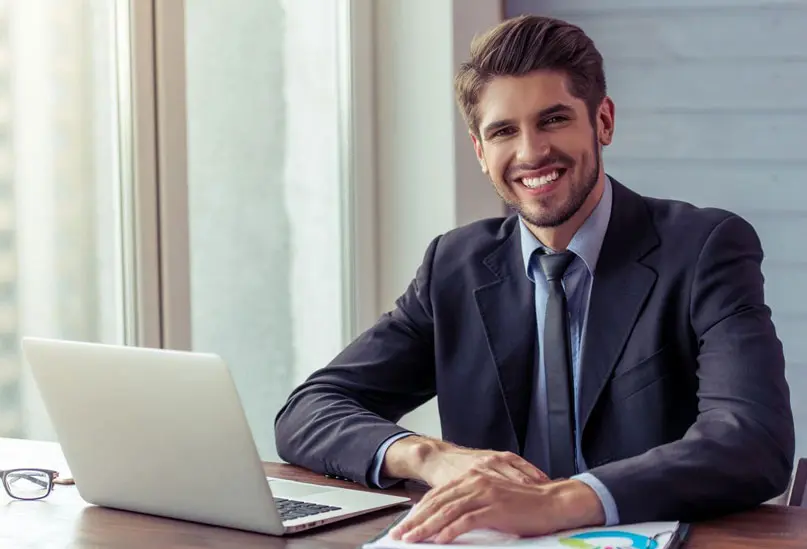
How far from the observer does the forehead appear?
208 cm

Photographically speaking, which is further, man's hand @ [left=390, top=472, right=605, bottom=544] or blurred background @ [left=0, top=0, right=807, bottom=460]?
blurred background @ [left=0, top=0, right=807, bottom=460]

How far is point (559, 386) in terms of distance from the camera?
203cm

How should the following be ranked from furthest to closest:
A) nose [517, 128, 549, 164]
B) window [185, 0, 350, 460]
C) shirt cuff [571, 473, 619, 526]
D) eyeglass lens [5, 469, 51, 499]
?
window [185, 0, 350, 460] < nose [517, 128, 549, 164] < eyeglass lens [5, 469, 51, 499] < shirt cuff [571, 473, 619, 526]

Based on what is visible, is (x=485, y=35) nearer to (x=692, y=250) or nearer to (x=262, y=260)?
(x=692, y=250)

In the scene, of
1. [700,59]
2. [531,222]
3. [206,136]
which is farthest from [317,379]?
[700,59]

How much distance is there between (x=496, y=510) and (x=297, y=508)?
0.30 metres

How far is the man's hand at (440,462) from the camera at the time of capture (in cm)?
161

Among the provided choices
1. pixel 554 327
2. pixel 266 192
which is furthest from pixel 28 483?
pixel 266 192

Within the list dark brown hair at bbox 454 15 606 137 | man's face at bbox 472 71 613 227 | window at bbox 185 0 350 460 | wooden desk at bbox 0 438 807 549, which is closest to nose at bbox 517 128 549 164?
man's face at bbox 472 71 613 227

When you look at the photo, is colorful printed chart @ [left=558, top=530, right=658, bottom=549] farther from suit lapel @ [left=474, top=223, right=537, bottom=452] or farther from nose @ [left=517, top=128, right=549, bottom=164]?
nose @ [left=517, top=128, right=549, bottom=164]

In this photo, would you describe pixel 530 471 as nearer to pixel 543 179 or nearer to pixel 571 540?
pixel 571 540

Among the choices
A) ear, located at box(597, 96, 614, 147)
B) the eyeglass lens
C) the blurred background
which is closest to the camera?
the eyeglass lens

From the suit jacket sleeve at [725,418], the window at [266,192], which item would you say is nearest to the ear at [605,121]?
the suit jacket sleeve at [725,418]

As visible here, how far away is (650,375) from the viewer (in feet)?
6.47
